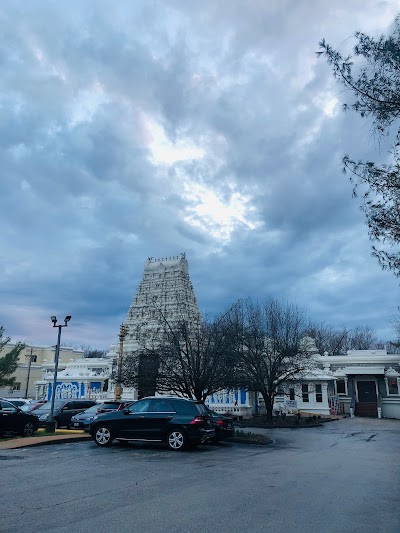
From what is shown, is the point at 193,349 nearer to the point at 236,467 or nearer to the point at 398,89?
the point at 236,467

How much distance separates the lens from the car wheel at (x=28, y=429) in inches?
703

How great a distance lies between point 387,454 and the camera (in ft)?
48.4

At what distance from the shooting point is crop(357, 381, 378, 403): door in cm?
3959

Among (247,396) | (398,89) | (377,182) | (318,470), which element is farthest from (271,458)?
(247,396)

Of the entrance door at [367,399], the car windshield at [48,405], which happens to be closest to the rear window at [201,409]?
the car windshield at [48,405]

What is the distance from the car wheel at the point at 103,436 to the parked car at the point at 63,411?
10424 millimetres

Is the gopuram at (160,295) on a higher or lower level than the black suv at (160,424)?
higher

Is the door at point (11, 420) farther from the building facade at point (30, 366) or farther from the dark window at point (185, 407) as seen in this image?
the building facade at point (30, 366)

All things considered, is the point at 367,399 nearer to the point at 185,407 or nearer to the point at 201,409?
the point at 201,409

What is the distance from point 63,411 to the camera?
2588 centimetres

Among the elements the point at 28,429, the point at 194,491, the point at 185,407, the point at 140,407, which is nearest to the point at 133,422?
the point at 140,407

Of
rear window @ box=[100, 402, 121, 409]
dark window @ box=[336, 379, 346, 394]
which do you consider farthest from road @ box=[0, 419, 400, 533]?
dark window @ box=[336, 379, 346, 394]

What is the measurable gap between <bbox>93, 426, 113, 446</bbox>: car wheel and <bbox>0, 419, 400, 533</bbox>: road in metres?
0.82

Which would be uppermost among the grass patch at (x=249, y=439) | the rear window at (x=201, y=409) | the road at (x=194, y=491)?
the rear window at (x=201, y=409)
